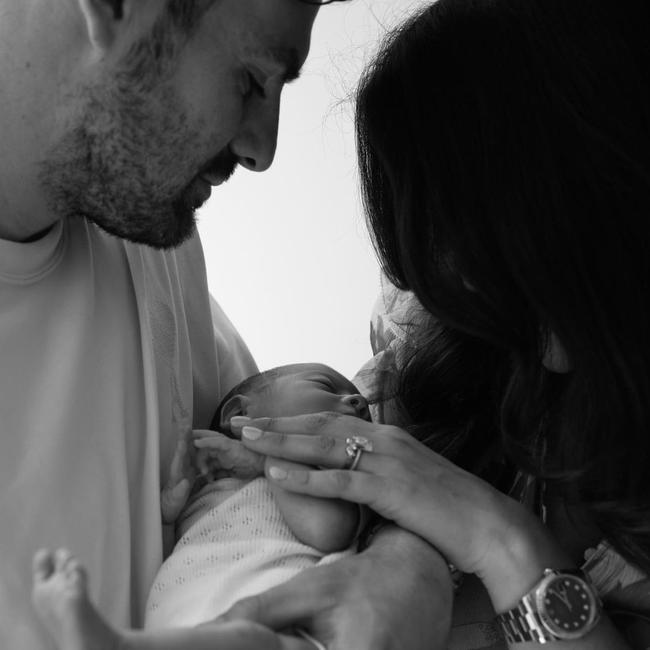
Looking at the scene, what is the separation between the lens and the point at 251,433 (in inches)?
Result: 54.8

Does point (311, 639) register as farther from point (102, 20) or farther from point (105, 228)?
point (102, 20)

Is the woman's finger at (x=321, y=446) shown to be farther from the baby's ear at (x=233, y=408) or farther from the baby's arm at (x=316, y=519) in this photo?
the baby's ear at (x=233, y=408)

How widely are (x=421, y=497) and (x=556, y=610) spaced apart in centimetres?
25

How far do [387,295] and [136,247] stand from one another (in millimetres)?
635

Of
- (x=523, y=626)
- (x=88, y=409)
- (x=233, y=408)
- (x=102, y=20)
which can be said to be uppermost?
(x=102, y=20)

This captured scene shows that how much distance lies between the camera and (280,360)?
351 cm

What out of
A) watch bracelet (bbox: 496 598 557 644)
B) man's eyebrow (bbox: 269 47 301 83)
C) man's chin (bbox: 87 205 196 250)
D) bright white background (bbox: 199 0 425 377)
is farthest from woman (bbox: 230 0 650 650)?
bright white background (bbox: 199 0 425 377)

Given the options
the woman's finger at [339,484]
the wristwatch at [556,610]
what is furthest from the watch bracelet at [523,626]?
the woman's finger at [339,484]

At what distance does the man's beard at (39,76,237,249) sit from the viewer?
4.50 feet

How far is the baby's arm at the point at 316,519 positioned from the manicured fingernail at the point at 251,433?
8 cm

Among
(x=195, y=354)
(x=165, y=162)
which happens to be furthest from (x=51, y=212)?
(x=195, y=354)

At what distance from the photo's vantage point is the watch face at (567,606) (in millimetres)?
1338

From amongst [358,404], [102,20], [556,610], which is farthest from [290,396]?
[102,20]

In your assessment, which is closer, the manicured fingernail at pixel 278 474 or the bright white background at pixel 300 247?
the manicured fingernail at pixel 278 474
